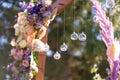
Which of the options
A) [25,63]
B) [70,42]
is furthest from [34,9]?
[70,42]

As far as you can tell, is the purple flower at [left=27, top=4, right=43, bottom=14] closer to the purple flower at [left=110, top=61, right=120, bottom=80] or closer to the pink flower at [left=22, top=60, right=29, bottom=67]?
the pink flower at [left=22, top=60, right=29, bottom=67]

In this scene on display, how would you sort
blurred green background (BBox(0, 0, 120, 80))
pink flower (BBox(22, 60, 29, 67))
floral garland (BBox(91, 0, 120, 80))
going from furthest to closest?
1. blurred green background (BBox(0, 0, 120, 80))
2. pink flower (BBox(22, 60, 29, 67))
3. floral garland (BBox(91, 0, 120, 80))

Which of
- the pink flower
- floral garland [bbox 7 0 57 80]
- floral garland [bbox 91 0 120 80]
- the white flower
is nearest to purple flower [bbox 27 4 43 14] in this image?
floral garland [bbox 7 0 57 80]

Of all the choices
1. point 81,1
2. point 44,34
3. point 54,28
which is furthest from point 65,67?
point 44,34

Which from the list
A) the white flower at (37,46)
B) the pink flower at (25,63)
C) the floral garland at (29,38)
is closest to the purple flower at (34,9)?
the floral garland at (29,38)

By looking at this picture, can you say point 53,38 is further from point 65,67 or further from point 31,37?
point 31,37

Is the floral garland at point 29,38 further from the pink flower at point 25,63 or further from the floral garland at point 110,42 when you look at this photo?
the floral garland at point 110,42
